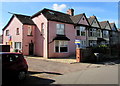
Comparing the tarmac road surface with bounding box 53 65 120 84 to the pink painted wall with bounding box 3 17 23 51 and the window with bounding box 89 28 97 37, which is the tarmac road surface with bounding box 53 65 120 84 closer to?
the pink painted wall with bounding box 3 17 23 51

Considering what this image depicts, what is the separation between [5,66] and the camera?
5.74m

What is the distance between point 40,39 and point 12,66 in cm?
1371

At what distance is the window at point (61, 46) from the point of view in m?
18.9

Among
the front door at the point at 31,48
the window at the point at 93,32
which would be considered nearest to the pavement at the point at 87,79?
the front door at the point at 31,48

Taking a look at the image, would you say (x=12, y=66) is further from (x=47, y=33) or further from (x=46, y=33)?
(x=46, y=33)

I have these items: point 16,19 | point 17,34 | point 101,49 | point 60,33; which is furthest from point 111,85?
point 16,19

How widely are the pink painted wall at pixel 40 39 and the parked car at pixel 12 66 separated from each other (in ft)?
36.6

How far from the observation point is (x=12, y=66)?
19.8ft

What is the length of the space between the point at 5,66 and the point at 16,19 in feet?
58.5

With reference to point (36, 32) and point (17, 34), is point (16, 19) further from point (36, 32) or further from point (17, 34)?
point (36, 32)

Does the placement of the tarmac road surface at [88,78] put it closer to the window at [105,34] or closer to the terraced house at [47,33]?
the terraced house at [47,33]

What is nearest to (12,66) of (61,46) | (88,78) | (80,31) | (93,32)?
(88,78)

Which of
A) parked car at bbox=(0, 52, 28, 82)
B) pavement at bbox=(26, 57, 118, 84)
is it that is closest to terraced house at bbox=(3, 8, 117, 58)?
pavement at bbox=(26, 57, 118, 84)

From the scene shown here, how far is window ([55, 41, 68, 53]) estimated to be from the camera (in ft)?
61.9
